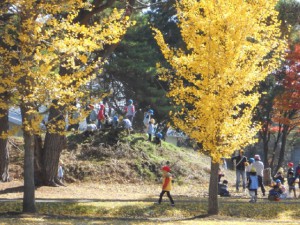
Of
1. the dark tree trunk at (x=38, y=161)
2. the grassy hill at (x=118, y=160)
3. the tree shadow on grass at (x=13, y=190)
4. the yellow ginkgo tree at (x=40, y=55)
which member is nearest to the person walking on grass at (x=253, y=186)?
the grassy hill at (x=118, y=160)

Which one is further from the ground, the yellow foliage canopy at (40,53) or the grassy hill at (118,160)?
the yellow foliage canopy at (40,53)

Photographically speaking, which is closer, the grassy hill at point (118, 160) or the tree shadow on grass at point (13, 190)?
the tree shadow on grass at point (13, 190)

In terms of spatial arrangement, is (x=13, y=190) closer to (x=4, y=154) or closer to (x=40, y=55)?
(x=4, y=154)

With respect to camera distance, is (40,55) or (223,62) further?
(223,62)

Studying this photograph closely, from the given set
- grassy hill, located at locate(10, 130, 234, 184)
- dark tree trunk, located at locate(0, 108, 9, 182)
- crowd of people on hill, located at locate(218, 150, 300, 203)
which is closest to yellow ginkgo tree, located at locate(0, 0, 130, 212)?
dark tree trunk, located at locate(0, 108, 9, 182)

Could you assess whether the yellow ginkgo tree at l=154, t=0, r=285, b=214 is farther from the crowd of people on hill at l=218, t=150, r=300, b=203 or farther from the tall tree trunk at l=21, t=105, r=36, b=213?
the tall tree trunk at l=21, t=105, r=36, b=213

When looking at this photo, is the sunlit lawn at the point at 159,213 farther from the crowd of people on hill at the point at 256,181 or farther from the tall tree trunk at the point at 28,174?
the crowd of people on hill at the point at 256,181

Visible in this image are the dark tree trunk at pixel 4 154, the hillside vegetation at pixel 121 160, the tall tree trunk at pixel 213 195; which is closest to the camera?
the tall tree trunk at pixel 213 195

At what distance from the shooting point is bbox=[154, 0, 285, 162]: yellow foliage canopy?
15.2m

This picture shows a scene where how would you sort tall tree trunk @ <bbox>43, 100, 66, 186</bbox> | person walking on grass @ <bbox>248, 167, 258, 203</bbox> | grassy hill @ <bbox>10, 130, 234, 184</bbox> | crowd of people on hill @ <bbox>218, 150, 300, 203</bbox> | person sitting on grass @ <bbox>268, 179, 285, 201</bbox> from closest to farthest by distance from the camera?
1. person walking on grass @ <bbox>248, 167, 258, 203</bbox>
2. crowd of people on hill @ <bbox>218, 150, 300, 203</bbox>
3. person sitting on grass @ <bbox>268, 179, 285, 201</bbox>
4. tall tree trunk @ <bbox>43, 100, 66, 186</bbox>
5. grassy hill @ <bbox>10, 130, 234, 184</bbox>

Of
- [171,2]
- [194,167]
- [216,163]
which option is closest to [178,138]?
[194,167]

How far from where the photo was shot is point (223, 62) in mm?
15195

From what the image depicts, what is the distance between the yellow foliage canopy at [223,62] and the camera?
49.8 feet

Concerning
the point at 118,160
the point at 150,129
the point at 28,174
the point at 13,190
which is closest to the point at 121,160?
the point at 118,160
